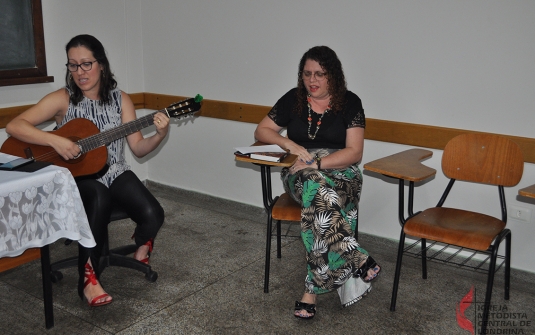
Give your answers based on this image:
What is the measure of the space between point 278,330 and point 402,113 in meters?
→ 1.50

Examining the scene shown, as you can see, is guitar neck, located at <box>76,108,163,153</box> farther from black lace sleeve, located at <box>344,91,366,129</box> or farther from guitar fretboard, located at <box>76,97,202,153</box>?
black lace sleeve, located at <box>344,91,366,129</box>

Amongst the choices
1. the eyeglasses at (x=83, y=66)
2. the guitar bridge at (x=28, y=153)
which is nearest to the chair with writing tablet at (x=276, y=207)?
the eyeglasses at (x=83, y=66)

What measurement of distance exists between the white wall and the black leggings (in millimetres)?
1249

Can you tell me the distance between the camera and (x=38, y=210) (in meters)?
2.22

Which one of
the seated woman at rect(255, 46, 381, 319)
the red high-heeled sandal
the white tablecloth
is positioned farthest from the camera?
the red high-heeled sandal

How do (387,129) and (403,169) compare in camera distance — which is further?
(387,129)

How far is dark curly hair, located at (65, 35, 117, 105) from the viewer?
9.34 ft

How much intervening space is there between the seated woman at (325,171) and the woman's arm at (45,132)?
1012 mm

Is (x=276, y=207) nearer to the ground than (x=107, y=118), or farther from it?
nearer to the ground

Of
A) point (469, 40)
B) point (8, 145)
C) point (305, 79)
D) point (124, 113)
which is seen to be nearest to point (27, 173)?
point (8, 145)

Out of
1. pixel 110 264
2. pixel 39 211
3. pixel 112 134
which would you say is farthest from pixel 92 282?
pixel 112 134

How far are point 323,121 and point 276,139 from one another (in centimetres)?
27

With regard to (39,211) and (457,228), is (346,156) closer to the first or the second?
(457,228)

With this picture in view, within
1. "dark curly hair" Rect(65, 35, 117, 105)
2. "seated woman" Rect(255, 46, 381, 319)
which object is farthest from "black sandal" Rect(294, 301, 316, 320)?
"dark curly hair" Rect(65, 35, 117, 105)
